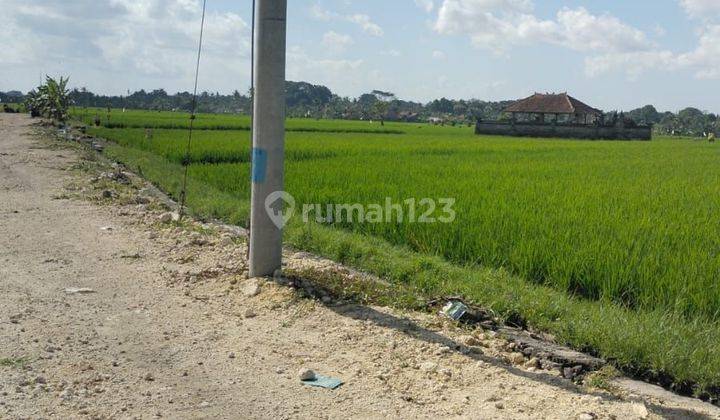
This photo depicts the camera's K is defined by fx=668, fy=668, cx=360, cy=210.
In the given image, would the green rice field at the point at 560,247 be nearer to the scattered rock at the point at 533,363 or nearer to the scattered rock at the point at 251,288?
the scattered rock at the point at 533,363

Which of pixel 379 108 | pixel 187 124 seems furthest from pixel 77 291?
pixel 379 108

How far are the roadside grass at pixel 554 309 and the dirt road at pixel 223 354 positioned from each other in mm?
314

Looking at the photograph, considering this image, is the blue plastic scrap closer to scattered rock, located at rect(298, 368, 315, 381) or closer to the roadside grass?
scattered rock, located at rect(298, 368, 315, 381)

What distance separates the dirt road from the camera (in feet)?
9.36

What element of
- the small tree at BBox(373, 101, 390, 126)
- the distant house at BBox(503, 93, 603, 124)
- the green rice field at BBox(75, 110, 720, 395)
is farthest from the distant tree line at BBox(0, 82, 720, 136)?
the green rice field at BBox(75, 110, 720, 395)

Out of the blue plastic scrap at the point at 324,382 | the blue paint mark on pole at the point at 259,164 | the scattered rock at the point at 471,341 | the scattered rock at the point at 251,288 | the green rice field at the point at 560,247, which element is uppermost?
the blue paint mark on pole at the point at 259,164

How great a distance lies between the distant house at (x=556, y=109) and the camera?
47.2 metres

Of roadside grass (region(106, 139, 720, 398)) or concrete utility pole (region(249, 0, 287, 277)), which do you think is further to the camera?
concrete utility pole (region(249, 0, 287, 277))

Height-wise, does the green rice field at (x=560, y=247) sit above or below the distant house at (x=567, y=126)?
below

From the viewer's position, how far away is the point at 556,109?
47.8m

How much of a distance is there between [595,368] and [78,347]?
8.66ft

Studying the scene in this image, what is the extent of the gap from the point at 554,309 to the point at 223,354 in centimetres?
202

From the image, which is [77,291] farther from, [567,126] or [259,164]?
[567,126]

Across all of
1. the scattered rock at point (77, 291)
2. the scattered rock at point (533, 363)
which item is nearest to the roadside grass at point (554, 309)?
the scattered rock at point (533, 363)
